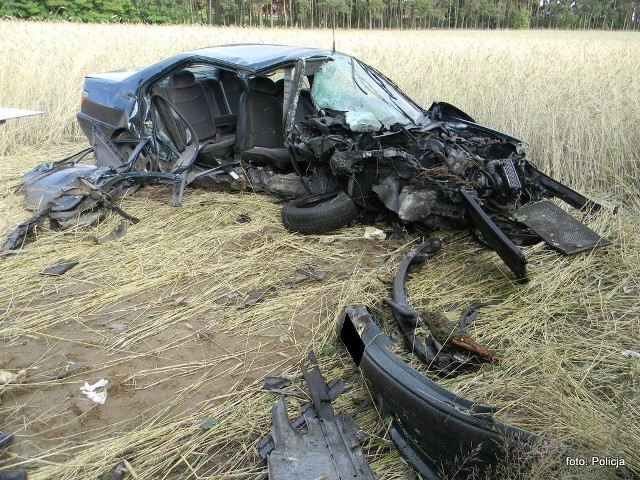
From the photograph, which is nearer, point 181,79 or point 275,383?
point 275,383

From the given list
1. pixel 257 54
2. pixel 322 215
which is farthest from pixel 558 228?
pixel 257 54

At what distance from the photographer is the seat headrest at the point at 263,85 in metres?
5.04

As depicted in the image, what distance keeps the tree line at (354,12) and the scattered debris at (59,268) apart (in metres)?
16.7

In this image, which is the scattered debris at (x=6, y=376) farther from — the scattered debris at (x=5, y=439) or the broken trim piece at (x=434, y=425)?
the broken trim piece at (x=434, y=425)

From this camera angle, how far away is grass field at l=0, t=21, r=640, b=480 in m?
2.27

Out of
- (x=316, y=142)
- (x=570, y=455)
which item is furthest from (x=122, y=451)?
(x=316, y=142)

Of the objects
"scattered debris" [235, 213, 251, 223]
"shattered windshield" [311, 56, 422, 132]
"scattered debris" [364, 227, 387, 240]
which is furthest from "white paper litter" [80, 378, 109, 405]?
"shattered windshield" [311, 56, 422, 132]

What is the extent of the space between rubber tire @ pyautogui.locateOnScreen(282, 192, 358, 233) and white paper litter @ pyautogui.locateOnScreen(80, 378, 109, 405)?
2139 mm

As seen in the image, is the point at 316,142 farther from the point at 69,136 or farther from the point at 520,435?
the point at 69,136

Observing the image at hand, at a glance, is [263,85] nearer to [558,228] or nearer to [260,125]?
[260,125]

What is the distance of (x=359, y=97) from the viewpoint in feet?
15.3

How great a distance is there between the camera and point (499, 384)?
2.48 meters

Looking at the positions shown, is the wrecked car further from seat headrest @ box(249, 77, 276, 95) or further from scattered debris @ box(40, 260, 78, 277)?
scattered debris @ box(40, 260, 78, 277)

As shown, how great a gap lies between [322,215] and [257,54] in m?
1.88
